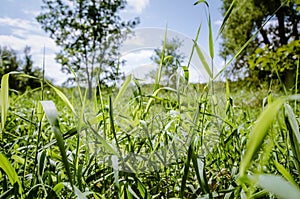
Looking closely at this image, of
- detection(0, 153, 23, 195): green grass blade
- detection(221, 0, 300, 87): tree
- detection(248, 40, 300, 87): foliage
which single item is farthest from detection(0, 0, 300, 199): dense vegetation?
detection(221, 0, 300, 87): tree

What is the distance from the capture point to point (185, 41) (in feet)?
4.40

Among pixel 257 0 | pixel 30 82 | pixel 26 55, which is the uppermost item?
pixel 257 0

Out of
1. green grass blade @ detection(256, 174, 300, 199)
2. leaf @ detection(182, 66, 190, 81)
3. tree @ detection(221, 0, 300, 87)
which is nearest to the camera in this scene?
green grass blade @ detection(256, 174, 300, 199)

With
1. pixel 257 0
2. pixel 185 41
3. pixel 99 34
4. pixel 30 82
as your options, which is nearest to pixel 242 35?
pixel 257 0

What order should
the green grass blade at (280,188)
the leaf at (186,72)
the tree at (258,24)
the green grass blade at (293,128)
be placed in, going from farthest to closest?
the tree at (258,24) < the leaf at (186,72) < the green grass blade at (293,128) < the green grass blade at (280,188)

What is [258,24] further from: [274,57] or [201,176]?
[201,176]

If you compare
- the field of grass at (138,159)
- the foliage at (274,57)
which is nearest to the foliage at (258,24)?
the foliage at (274,57)

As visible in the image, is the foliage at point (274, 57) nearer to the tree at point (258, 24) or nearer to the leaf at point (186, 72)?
the leaf at point (186, 72)

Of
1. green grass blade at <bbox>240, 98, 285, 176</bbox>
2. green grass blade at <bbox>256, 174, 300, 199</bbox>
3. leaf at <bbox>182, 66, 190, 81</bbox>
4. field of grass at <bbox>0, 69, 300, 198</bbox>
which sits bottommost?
field of grass at <bbox>0, 69, 300, 198</bbox>

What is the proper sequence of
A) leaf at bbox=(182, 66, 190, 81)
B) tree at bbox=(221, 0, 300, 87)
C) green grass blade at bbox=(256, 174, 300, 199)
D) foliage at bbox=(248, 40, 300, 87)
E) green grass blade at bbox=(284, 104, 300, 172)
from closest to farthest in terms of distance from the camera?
green grass blade at bbox=(256, 174, 300, 199) < green grass blade at bbox=(284, 104, 300, 172) < leaf at bbox=(182, 66, 190, 81) < foliage at bbox=(248, 40, 300, 87) < tree at bbox=(221, 0, 300, 87)

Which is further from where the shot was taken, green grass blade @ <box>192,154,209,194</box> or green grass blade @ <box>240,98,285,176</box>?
green grass blade @ <box>192,154,209,194</box>

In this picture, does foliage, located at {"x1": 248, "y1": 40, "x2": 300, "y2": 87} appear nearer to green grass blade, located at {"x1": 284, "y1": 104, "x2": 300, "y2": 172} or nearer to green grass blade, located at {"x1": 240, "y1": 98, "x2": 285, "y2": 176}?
green grass blade, located at {"x1": 284, "y1": 104, "x2": 300, "y2": 172}

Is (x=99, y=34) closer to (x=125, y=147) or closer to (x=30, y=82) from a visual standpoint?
(x=30, y=82)

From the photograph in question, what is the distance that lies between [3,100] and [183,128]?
58cm
